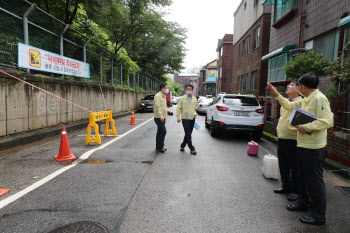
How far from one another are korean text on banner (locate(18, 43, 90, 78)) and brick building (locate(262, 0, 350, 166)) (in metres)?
8.82

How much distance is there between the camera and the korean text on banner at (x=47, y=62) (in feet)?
23.7

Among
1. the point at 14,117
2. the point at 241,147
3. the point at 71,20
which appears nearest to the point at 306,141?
the point at 241,147

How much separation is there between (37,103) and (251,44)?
1743cm

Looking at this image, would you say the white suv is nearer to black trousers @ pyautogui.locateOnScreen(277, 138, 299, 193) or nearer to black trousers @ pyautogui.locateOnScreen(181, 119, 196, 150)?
black trousers @ pyautogui.locateOnScreen(181, 119, 196, 150)

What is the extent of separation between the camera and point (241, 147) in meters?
7.26

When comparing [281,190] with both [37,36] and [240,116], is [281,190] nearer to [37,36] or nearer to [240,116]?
[240,116]

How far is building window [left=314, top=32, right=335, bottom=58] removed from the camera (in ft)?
29.0

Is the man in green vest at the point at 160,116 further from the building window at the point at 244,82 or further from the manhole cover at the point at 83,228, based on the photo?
the building window at the point at 244,82

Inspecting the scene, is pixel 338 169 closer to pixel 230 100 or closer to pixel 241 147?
pixel 241 147

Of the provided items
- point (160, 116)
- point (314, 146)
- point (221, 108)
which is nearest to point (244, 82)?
point (221, 108)

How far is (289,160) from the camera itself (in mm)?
3613

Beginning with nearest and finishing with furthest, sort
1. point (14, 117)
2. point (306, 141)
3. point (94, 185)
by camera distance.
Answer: point (306, 141)
point (94, 185)
point (14, 117)

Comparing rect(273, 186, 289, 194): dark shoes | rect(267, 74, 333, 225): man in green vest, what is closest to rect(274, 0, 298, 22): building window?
rect(267, 74, 333, 225): man in green vest

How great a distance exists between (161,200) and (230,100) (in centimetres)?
577
